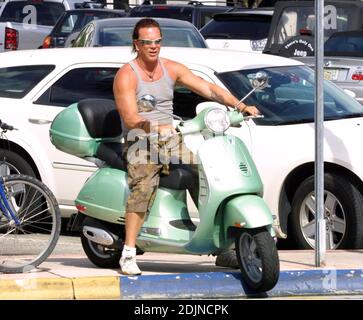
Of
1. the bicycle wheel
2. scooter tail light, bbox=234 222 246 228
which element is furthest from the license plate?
scooter tail light, bbox=234 222 246 228

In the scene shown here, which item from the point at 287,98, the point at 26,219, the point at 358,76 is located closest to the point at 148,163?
the point at 26,219

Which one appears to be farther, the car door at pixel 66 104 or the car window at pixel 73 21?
the car window at pixel 73 21

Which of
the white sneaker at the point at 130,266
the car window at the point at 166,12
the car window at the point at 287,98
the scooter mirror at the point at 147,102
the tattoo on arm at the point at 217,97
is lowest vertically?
the white sneaker at the point at 130,266

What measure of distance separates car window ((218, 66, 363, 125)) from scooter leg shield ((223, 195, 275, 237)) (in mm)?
2268

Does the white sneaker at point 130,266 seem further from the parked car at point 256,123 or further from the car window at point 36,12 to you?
the car window at point 36,12

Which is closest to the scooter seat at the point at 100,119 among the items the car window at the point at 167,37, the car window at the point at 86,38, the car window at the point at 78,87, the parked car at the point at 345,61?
the car window at the point at 78,87

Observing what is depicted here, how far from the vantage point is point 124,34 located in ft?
50.8

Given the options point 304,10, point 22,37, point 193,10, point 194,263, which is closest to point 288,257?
point 194,263

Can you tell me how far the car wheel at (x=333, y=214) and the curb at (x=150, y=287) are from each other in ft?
4.66

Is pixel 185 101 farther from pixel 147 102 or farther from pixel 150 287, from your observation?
pixel 147 102

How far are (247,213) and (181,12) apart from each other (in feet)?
53.3

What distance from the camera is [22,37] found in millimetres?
24578

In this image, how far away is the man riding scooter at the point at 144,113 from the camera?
24.5 feet

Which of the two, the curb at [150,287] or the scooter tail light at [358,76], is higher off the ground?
the scooter tail light at [358,76]
